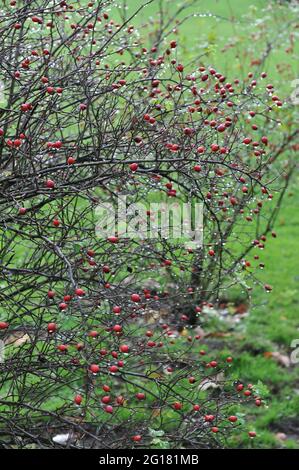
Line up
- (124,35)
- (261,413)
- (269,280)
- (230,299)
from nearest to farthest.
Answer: (124,35) < (261,413) < (230,299) < (269,280)

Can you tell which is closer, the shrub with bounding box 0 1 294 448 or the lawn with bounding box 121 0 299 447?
the shrub with bounding box 0 1 294 448

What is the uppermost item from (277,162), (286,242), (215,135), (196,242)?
(277,162)

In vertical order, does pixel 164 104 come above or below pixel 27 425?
above

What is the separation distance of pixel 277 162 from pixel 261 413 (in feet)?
10.6

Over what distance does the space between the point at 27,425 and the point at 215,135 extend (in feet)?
5.31

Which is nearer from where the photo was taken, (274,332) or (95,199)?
(95,199)

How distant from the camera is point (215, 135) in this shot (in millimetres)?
3734

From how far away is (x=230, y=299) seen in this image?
6.80 m

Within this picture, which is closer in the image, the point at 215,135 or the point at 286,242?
the point at 215,135

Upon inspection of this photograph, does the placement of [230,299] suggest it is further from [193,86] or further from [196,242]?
[193,86]

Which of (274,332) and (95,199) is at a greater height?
(274,332)

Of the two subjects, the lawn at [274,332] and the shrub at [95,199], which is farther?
the lawn at [274,332]
